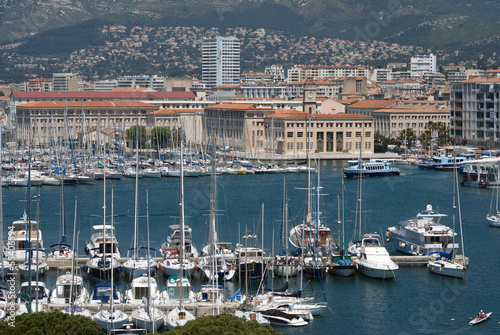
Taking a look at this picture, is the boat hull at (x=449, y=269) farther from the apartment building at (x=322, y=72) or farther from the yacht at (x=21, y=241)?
the apartment building at (x=322, y=72)

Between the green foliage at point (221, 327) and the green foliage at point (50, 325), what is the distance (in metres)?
1.53

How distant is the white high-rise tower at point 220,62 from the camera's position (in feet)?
453

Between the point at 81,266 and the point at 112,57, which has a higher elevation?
the point at 112,57

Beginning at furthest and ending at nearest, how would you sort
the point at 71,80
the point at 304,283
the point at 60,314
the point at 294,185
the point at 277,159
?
1. the point at 71,80
2. the point at 277,159
3. the point at 294,185
4. the point at 304,283
5. the point at 60,314

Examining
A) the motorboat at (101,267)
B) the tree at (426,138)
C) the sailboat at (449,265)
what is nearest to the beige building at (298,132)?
the tree at (426,138)

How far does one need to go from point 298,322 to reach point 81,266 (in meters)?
7.12

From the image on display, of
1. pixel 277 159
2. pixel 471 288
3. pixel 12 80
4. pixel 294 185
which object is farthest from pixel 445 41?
pixel 471 288

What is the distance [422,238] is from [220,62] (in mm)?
112434

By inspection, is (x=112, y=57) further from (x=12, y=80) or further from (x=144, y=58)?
(x=12, y=80)

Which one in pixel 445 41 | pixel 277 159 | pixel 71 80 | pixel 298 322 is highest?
pixel 445 41

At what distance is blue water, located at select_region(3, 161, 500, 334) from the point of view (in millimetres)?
21578

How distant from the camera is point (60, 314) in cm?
1634

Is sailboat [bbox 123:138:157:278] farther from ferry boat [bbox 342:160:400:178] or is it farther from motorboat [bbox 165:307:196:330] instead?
ferry boat [bbox 342:160:400:178]

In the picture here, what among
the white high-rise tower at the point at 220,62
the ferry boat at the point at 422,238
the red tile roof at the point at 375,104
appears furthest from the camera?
the white high-rise tower at the point at 220,62
